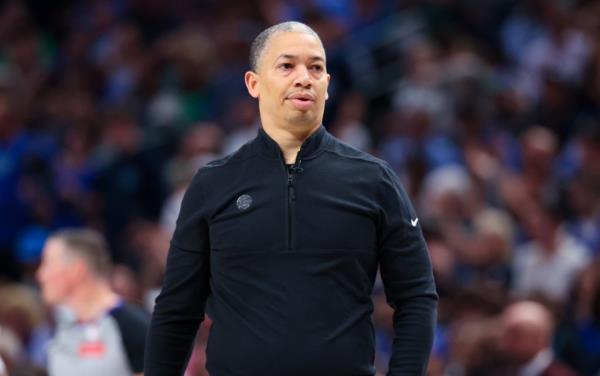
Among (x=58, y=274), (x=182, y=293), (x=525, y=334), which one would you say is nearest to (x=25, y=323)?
(x=58, y=274)

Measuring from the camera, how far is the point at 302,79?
3.75m

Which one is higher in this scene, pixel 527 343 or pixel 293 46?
pixel 293 46

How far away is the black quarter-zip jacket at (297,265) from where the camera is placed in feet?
12.0

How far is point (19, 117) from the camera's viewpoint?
465 inches

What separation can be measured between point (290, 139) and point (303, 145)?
43mm

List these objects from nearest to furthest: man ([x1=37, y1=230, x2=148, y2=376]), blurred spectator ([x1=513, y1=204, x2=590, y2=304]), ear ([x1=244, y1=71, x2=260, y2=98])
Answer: ear ([x1=244, y1=71, x2=260, y2=98]), man ([x1=37, y1=230, x2=148, y2=376]), blurred spectator ([x1=513, y1=204, x2=590, y2=304])

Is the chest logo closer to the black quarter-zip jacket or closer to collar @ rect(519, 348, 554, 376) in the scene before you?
the black quarter-zip jacket

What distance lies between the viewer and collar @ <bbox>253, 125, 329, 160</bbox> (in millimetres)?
3828

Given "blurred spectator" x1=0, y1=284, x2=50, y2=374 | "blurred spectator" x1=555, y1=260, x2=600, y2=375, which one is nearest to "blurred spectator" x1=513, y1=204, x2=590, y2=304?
"blurred spectator" x1=555, y1=260, x2=600, y2=375

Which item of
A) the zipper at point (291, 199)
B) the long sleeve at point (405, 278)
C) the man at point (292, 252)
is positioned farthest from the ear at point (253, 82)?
the long sleeve at point (405, 278)

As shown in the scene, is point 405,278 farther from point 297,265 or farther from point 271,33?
point 271,33

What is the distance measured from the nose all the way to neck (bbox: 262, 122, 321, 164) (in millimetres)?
135

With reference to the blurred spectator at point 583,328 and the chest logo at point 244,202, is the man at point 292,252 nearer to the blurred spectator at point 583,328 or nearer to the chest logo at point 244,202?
the chest logo at point 244,202

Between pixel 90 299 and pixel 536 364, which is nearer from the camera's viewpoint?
pixel 90 299
